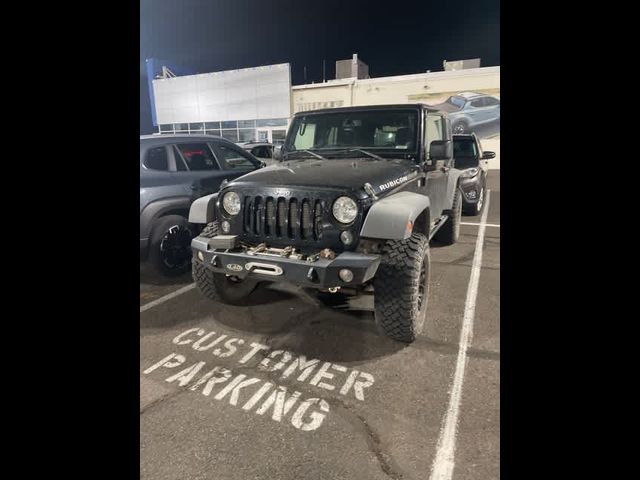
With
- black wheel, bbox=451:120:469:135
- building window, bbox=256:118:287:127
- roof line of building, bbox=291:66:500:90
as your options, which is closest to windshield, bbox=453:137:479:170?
black wheel, bbox=451:120:469:135

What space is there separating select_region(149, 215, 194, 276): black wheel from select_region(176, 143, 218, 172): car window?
2.53 feet

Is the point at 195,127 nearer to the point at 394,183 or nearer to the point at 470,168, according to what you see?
the point at 470,168

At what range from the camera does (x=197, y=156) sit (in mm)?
5016

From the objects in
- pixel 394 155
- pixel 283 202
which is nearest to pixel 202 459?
pixel 283 202

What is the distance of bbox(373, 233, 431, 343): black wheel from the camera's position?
9.05 ft

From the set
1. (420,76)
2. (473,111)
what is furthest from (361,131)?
(420,76)

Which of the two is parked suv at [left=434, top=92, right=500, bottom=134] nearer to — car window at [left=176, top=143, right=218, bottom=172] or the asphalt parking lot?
car window at [left=176, top=143, right=218, bottom=172]

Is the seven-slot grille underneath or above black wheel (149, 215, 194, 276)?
above

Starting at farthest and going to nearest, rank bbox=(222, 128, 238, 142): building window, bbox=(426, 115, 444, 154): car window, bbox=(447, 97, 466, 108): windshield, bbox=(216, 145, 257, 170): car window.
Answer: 1. bbox=(222, 128, 238, 142): building window
2. bbox=(447, 97, 466, 108): windshield
3. bbox=(216, 145, 257, 170): car window
4. bbox=(426, 115, 444, 154): car window

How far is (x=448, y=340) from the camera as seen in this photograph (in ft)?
10.1

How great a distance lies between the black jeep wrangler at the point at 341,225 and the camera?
8.80ft

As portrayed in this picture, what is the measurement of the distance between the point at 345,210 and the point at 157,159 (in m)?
2.86
